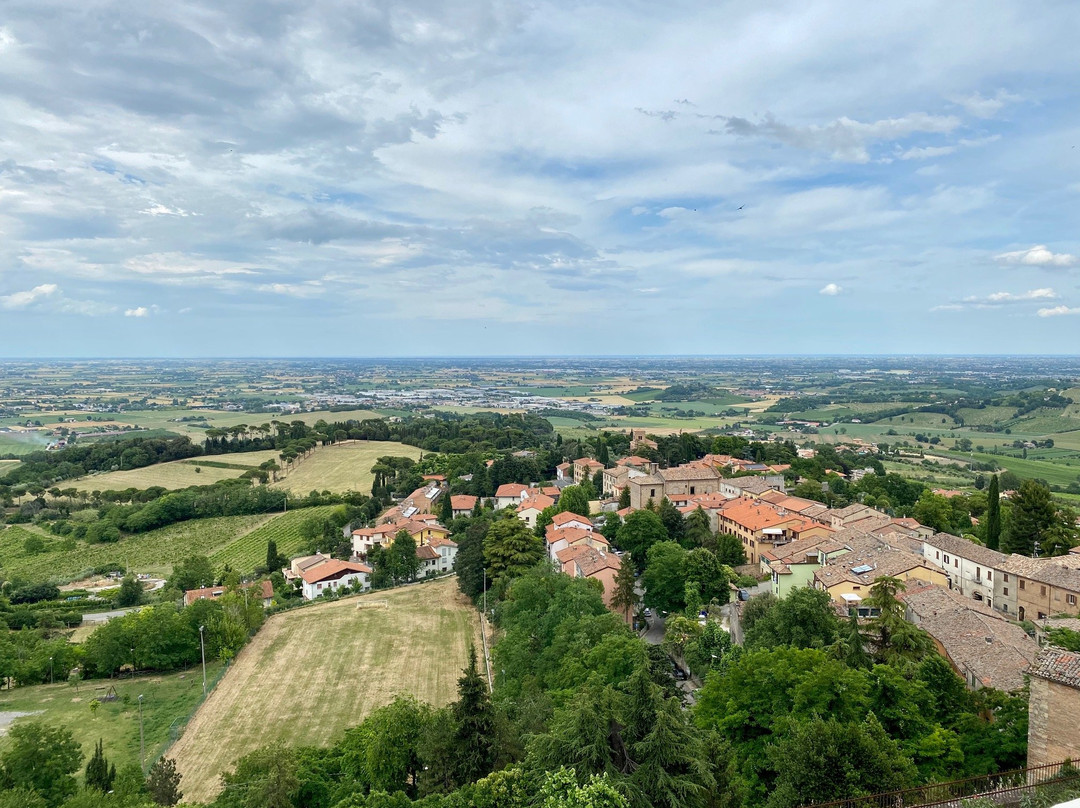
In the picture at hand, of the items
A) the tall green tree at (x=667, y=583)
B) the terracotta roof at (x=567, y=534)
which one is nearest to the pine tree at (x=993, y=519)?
the tall green tree at (x=667, y=583)

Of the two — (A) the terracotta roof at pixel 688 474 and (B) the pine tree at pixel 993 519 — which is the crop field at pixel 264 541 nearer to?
(A) the terracotta roof at pixel 688 474

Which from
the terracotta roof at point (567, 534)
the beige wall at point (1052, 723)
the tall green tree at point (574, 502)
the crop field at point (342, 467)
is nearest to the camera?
the beige wall at point (1052, 723)

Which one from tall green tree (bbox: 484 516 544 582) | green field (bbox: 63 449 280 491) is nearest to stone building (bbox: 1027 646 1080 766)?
tall green tree (bbox: 484 516 544 582)

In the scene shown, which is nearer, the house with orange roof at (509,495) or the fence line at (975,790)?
the fence line at (975,790)

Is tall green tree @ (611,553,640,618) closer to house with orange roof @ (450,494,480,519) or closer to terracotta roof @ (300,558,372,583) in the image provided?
terracotta roof @ (300,558,372,583)

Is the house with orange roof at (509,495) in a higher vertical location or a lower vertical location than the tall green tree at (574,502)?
lower

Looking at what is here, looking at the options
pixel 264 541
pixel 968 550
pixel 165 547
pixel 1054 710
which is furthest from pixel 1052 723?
pixel 165 547
